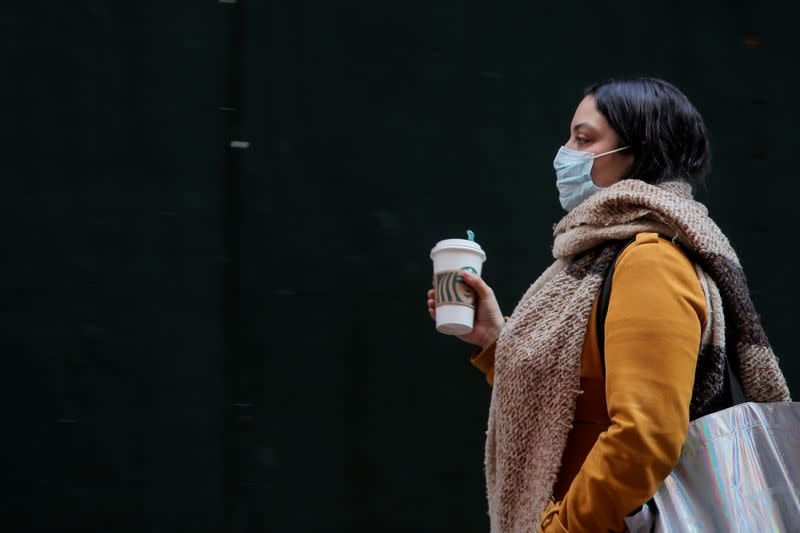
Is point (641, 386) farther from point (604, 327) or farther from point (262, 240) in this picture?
point (262, 240)

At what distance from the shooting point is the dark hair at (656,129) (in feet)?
6.82

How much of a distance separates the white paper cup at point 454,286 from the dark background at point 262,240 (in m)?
1.01

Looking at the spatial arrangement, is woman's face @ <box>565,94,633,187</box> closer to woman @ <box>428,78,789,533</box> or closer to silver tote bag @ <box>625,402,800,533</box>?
woman @ <box>428,78,789,533</box>

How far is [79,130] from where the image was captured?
9.92 ft

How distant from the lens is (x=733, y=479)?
68.8 inches

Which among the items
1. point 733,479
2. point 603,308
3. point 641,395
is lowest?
point 733,479

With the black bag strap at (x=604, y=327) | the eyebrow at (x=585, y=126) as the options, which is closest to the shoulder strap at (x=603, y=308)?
the black bag strap at (x=604, y=327)

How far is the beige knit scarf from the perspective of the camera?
1.88 metres

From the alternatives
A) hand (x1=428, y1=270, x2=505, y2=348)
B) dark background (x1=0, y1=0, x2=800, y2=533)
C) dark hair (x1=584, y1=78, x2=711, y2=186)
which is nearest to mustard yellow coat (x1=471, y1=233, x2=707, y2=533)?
dark hair (x1=584, y1=78, x2=711, y2=186)

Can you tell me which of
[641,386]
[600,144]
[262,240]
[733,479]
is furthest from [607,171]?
[262,240]

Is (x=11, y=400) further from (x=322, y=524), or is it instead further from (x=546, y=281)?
(x=546, y=281)

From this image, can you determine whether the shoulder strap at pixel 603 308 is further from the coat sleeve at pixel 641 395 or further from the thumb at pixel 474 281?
the thumb at pixel 474 281

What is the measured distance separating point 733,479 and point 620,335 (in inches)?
14.5

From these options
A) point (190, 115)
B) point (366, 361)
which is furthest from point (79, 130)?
point (366, 361)
